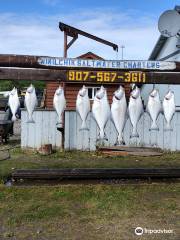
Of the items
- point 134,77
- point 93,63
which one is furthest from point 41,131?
point 134,77

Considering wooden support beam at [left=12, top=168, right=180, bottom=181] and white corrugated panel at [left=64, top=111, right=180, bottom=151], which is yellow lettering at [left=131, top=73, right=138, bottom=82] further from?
white corrugated panel at [left=64, top=111, right=180, bottom=151]

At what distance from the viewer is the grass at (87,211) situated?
6.39m

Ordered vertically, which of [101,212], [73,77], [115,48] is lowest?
[101,212]

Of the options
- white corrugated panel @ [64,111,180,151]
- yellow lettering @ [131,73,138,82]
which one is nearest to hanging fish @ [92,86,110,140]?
yellow lettering @ [131,73,138,82]

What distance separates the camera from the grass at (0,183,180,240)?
21.0 feet

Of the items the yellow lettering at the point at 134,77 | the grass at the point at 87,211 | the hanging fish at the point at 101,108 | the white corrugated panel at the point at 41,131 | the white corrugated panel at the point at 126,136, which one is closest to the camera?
the grass at the point at 87,211

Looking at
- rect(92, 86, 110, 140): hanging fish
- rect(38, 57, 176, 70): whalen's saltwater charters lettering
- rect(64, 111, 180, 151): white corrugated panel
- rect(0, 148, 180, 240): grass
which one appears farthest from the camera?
rect(64, 111, 180, 151): white corrugated panel

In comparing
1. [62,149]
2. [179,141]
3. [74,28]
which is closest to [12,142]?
[62,149]

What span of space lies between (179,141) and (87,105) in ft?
30.1

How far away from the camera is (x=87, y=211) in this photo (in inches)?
293

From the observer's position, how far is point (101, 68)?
7.39 meters

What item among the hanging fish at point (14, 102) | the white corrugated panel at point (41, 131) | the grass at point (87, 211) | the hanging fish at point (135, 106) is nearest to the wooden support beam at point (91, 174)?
the grass at point (87, 211)

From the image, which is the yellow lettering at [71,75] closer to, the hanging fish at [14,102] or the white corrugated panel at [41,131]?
the hanging fish at [14,102]

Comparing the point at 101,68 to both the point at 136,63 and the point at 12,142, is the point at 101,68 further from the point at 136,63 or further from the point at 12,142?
the point at 12,142
